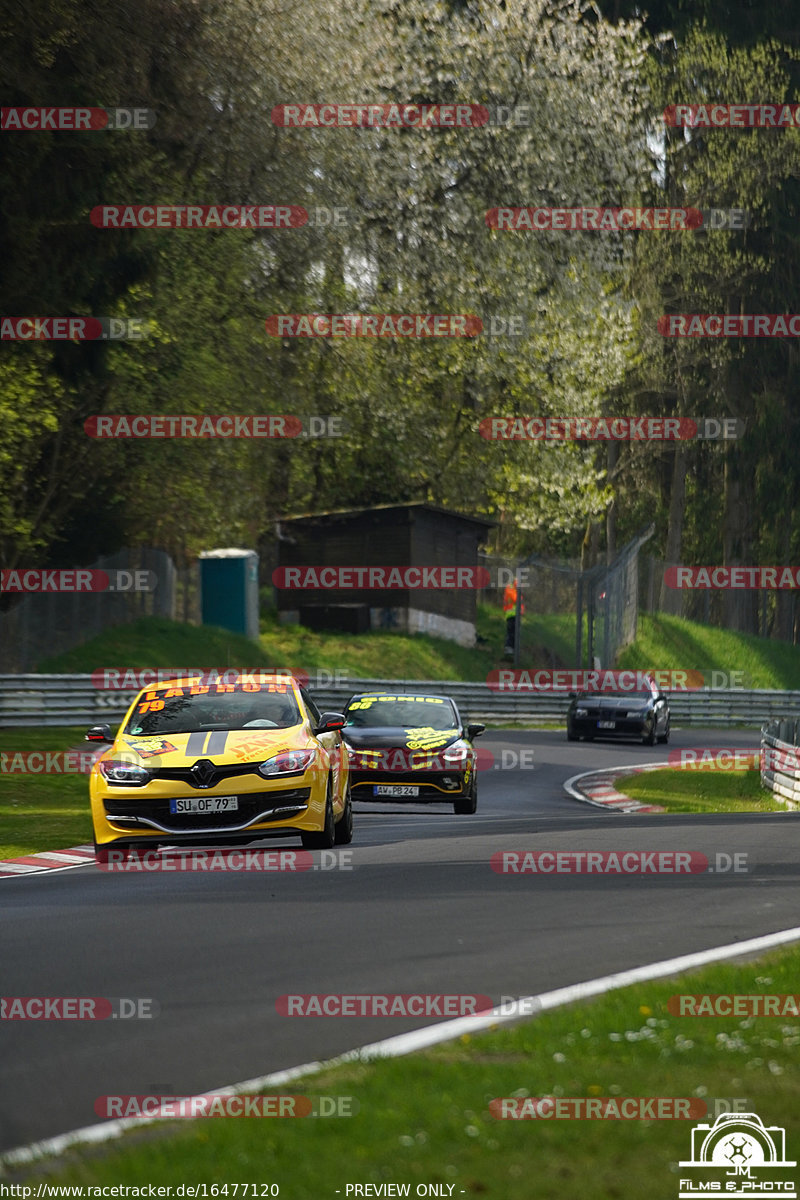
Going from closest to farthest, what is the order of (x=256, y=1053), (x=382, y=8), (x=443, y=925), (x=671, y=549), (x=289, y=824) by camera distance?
(x=256, y=1053), (x=443, y=925), (x=289, y=824), (x=382, y=8), (x=671, y=549)

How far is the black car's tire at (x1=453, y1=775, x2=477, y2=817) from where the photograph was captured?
21.7 m

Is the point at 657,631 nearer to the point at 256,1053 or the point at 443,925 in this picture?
the point at 443,925

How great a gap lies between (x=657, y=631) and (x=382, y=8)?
2242 cm

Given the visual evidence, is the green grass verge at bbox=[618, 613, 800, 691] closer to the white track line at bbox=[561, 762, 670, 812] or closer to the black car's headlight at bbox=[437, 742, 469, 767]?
the white track line at bbox=[561, 762, 670, 812]

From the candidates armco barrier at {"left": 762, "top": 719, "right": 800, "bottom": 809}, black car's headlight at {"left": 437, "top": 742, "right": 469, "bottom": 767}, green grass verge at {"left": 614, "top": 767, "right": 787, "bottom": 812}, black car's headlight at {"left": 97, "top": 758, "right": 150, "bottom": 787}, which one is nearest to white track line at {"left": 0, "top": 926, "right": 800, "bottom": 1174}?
black car's headlight at {"left": 97, "top": 758, "right": 150, "bottom": 787}

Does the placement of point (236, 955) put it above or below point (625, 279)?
below

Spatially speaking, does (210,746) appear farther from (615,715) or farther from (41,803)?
(615,715)

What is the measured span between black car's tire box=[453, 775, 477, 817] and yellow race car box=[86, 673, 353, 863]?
6.69 meters

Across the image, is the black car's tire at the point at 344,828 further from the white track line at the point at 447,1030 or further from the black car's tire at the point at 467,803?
the white track line at the point at 447,1030

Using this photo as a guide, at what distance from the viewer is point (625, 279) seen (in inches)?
2315

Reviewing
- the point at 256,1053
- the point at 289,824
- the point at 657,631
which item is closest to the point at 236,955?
the point at 256,1053

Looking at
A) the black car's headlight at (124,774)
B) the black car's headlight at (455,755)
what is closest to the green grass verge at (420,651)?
the black car's headlight at (455,755)

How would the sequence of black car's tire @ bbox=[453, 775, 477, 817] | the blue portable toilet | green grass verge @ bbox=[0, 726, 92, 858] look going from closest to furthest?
green grass verge @ bbox=[0, 726, 92, 858] → black car's tire @ bbox=[453, 775, 477, 817] → the blue portable toilet

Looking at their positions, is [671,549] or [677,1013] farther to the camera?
[671,549]
